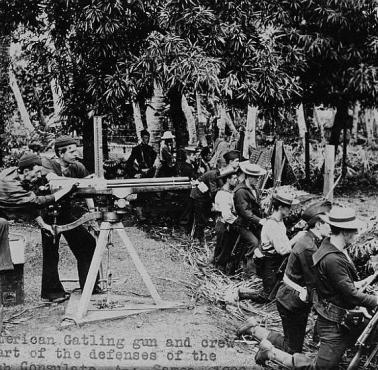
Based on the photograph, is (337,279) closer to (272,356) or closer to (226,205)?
(272,356)

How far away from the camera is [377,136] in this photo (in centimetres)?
2961

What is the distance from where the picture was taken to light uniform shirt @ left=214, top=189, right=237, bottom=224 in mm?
8977

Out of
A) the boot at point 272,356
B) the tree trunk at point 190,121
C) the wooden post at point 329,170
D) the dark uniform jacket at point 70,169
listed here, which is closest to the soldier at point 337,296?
the boot at point 272,356

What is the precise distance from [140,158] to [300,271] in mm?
8651

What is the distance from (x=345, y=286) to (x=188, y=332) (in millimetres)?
2329

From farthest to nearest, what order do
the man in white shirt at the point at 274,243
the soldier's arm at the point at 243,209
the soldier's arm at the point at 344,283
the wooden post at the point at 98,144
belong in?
the soldier's arm at the point at 243,209 → the man in white shirt at the point at 274,243 → the wooden post at the point at 98,144 → the soldier's arm at the point at 344,283

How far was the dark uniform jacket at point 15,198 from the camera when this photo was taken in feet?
21.8

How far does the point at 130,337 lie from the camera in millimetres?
6332

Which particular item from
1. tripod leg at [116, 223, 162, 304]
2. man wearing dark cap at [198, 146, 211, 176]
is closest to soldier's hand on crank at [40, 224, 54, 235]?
tripod leg at [116, 223, 162, 304]

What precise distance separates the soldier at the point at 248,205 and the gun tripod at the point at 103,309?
1.71 meters

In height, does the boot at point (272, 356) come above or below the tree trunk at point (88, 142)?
below

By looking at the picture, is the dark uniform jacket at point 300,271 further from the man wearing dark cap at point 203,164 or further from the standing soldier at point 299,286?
the man wearing dark cap at point 203,164

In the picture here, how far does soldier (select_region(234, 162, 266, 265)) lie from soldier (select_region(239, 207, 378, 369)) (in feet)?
10.3

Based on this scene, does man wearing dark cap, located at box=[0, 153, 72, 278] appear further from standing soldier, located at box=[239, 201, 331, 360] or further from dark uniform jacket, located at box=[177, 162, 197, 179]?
dark uniform jacket, located at box=[177, 162, 197, 179]
